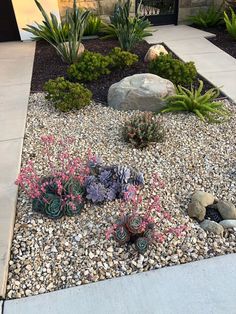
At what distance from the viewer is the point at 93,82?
4844 millimetres

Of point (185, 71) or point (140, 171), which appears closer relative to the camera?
point (140, 171)

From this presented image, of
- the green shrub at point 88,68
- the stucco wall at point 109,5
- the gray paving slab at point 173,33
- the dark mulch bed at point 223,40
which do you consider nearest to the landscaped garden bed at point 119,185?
the green shrub at point 88,68

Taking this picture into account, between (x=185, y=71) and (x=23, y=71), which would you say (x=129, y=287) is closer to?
(x=185, y=71)

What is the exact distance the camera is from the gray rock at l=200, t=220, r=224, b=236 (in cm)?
231

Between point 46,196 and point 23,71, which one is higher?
point 46,196

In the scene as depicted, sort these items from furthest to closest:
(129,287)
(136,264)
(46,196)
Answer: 1. (46,196)
2. (136,264)
3. (129,287)

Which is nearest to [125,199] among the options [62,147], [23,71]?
[62,147]

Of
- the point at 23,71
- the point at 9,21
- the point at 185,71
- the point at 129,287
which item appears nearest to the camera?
the point at 129,287

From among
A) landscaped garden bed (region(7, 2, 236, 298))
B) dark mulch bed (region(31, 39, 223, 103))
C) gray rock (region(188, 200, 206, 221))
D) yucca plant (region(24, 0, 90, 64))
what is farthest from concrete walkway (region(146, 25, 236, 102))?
gray rock (region(188, 200, 206, 221))

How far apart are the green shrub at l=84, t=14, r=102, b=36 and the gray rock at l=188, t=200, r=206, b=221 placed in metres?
5.61

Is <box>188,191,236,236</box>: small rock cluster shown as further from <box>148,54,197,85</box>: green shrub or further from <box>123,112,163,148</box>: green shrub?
<box>148,54,197,85</box>: green shrub

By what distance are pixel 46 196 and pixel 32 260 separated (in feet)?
1.63

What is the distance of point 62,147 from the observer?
3352 mm

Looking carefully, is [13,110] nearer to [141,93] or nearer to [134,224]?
[141,93]
